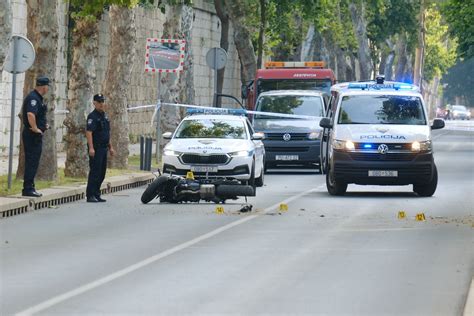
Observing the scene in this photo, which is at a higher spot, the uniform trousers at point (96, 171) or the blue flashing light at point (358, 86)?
the blue flashing light at point (358, 86)

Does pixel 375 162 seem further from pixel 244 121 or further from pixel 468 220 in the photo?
pixel 468 220

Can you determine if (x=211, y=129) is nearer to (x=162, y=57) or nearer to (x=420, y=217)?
(x=420, y=217)

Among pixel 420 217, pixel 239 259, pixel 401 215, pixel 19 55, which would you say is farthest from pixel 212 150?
pixel 239 259

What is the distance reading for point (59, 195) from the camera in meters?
25.0

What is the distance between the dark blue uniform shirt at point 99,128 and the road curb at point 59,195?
99 cm

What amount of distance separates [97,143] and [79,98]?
14.2 ft

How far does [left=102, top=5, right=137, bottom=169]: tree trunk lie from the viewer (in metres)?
33.8

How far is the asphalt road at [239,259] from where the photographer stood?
1210cm

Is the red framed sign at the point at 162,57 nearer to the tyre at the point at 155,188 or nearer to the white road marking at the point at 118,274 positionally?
the tyre at the point at 155,188

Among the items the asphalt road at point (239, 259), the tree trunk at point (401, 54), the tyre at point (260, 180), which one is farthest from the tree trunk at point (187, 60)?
the tree trunk at point (401, 54)

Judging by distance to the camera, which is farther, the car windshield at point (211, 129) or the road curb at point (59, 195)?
the car windshield at point (211, 129)

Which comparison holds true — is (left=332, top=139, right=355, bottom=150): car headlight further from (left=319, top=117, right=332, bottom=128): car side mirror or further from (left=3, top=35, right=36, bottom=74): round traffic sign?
(left=3, top=35, right=36, bottom=74): round traffic sign

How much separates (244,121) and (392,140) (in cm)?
310

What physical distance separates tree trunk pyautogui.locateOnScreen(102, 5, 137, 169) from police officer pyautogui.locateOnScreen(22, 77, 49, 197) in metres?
9.68
